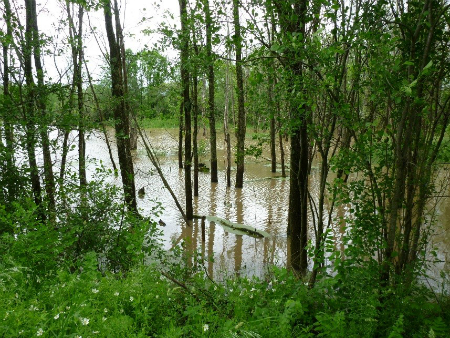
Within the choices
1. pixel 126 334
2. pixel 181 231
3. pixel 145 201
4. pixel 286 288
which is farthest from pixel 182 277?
pixel 145 201

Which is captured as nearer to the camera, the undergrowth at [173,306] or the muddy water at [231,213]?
the undergrowth at [173,306]

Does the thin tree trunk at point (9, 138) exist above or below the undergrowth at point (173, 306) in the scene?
above

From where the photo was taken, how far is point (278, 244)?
912 centimetres

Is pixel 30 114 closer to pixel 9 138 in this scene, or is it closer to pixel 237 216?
pixel 9 138

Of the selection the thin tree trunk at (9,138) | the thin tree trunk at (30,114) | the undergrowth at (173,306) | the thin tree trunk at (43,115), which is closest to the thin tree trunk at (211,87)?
the undergrowth at (173,306)

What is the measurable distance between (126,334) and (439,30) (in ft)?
13.7

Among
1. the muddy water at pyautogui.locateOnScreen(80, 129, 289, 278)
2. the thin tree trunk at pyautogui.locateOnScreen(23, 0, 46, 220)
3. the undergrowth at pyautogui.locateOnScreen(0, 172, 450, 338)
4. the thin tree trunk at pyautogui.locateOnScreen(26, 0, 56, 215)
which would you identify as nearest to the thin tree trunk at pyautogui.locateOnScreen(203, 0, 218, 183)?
the muddy water at pyautogui.locateOnScreen(80, 129, 289, 278)

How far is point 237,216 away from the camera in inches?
455

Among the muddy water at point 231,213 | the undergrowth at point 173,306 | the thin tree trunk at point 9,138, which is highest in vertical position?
the thin tree trunk at point 9,138

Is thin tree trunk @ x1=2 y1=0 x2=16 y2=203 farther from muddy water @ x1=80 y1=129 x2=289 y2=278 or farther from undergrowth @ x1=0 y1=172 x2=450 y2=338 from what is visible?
undergrowth @ x1=0 y1=172 x2=450 y2=338

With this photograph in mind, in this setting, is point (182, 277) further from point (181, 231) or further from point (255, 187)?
point (255, 187)

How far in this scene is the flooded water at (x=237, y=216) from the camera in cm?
817

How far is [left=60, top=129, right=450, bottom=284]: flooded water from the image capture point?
26.8 feet

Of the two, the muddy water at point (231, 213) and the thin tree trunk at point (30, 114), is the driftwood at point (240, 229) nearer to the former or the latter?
the muddy water at point (231, 213)
